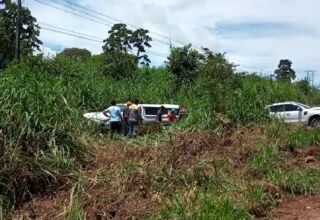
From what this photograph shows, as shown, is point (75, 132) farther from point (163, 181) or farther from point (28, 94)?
point (163, 181)

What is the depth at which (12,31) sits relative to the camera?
37.8 metres

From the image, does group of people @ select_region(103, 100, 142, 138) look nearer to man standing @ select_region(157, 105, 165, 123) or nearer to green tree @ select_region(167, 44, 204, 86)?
man standing @ select_region(157, 105, 165, 123)

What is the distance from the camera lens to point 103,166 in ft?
32.3

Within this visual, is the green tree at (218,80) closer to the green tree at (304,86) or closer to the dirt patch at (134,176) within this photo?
the dirt patch at (134,176)

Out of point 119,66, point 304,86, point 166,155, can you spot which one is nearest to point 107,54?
point 119,66

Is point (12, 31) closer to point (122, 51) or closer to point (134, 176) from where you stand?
point (122, 51)

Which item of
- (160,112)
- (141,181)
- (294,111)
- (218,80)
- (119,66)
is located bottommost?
(141,181)

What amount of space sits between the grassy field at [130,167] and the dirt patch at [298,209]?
99 mm

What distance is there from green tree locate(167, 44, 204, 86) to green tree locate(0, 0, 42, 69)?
367 inches

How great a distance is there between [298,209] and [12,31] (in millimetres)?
32060

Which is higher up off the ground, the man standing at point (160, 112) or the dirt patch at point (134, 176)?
the man standing at point (160, 112)

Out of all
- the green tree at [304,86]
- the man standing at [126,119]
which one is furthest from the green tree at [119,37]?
the man standing at [126,119]

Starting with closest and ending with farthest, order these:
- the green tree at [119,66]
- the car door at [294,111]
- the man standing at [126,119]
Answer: the man standing at [126,119]
the car door at [294,111]
the green tree at [119,66]

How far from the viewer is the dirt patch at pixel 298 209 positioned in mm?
8062
